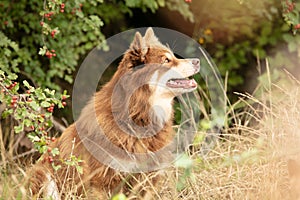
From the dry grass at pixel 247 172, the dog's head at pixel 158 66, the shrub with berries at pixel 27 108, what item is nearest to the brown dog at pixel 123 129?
the dog's head at pixel 158 66

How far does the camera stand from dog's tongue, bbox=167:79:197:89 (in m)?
4.64

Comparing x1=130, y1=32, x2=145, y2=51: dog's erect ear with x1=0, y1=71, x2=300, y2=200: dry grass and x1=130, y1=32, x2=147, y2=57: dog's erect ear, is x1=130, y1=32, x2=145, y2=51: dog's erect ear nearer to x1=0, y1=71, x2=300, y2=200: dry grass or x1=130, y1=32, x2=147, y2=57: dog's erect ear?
x1=130, y1=32, x2=147, y2=57: dog's erect ear

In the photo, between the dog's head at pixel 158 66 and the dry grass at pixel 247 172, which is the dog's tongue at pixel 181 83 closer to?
the dog's head at pixel 158 66

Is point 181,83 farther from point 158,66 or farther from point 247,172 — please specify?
point 247,172

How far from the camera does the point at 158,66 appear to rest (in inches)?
177

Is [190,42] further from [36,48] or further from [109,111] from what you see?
[109,111]

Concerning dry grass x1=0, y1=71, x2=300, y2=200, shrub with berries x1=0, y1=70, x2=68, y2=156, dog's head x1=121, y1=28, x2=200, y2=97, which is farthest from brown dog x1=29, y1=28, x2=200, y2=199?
shrub with berries x1=0, y1=70, x2=68, y2=156

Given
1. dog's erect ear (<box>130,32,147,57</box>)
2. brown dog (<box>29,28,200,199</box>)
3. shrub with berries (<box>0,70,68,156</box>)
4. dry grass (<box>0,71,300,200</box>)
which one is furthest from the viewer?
dog's erect ear (<box>130,32,147,57</box>)

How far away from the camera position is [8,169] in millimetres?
4633

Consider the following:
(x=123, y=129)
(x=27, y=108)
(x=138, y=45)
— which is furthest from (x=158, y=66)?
(x=27, y=108)

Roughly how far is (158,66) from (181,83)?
0.30 meters

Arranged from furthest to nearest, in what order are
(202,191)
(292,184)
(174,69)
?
1. (174,69)
2. (202,191)
3. (292,184)

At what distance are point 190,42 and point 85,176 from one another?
10.8ft

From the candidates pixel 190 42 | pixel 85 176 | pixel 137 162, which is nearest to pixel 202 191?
pixel 137 162
